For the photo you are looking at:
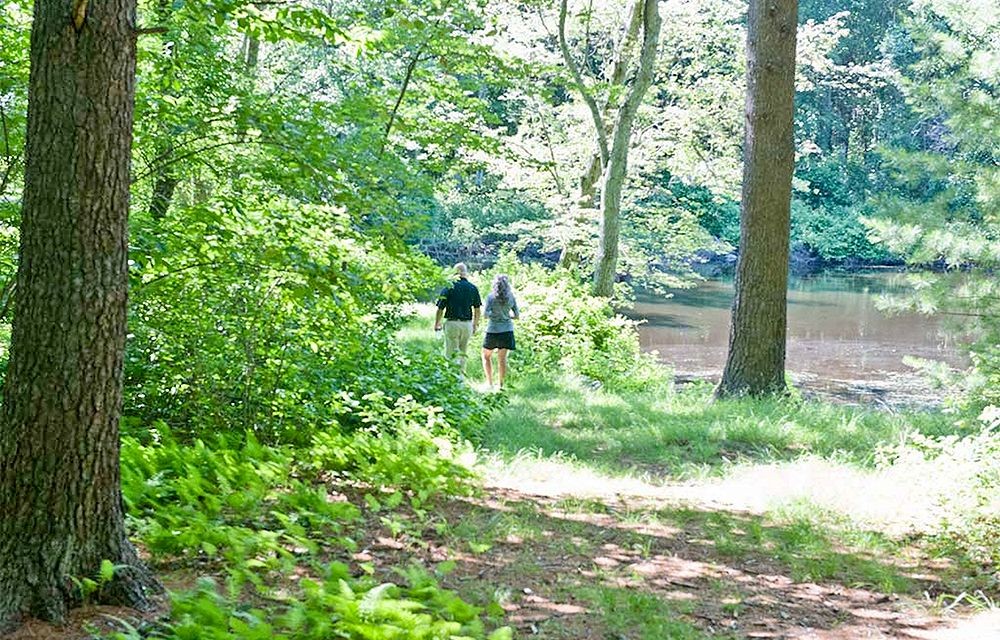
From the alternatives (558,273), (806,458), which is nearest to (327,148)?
(806,458)

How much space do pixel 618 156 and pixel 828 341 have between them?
12.3 metres

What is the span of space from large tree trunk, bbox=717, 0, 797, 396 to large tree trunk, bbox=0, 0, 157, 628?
8.15 m

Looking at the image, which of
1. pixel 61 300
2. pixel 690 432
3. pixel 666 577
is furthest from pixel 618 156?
pixel 61 300

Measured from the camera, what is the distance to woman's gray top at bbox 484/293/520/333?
41.4ft

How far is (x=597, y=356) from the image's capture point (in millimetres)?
15477

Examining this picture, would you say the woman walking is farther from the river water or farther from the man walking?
the river water

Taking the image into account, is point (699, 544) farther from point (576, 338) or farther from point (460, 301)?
point (576, 338)

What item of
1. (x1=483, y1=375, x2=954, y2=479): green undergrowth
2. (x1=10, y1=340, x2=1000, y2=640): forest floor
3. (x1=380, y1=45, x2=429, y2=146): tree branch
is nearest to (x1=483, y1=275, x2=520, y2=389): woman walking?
(x1=483, y1=375, x2=954, y2=479): green undergrowth

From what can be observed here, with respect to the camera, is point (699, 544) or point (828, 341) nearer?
point (699, 544)

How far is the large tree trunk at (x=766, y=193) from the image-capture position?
10.4 m

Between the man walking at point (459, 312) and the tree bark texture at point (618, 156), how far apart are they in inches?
173

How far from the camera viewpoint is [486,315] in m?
12.7

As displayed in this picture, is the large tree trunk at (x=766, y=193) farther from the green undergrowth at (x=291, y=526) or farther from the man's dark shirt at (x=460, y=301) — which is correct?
the green undergrowth at (x=291, y=526)

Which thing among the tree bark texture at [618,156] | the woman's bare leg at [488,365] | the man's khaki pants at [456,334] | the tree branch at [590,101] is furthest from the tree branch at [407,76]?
the tree branch at [590,101]
